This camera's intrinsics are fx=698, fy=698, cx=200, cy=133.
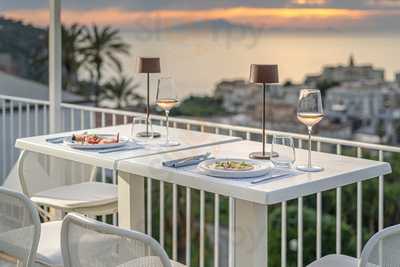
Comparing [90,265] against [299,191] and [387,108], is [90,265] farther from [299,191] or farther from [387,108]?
[387,108]

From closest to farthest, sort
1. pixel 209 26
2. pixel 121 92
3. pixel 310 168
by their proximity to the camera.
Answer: pixel 310 168, pixel 209 26, pixel 121 92

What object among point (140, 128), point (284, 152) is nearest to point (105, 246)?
point (284, 152)

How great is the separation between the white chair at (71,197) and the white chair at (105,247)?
133 centimetres

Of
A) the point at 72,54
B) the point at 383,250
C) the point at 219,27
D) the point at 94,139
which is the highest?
the point at 219,27

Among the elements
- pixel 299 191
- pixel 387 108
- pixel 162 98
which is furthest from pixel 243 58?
pixel 299 191

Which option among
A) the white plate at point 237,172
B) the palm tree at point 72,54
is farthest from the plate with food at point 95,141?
the palm tree at point 72,54

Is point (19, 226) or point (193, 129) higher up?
point (193, 129)

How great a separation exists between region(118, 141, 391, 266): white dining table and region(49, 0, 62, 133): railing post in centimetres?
196

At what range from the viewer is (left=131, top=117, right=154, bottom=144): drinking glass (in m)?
3.69

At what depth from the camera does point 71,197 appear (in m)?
3.92

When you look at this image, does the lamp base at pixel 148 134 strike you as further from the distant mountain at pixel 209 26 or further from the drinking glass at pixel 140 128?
the distant mountain at pixel 209 26

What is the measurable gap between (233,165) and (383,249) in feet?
2.64

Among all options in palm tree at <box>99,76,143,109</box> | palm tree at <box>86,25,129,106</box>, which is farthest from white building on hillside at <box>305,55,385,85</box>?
palm tree at <box>86,25,129,106</box>

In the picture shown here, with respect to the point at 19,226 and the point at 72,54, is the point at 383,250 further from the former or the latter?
the point at 72,54
